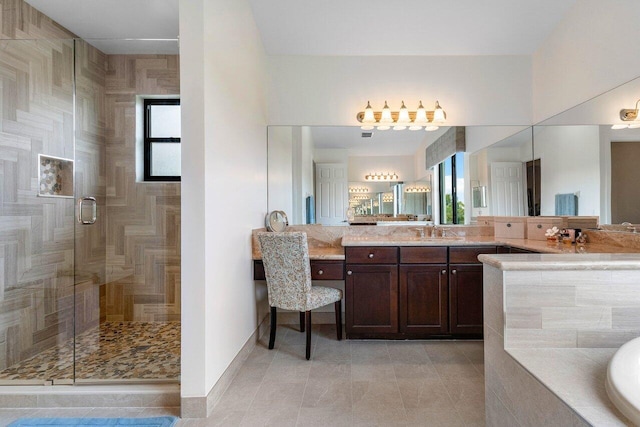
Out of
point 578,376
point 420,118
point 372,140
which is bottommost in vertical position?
point 578,376

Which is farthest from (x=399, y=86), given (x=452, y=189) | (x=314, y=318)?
(x=314, y=318)

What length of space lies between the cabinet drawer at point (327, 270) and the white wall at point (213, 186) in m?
0.57

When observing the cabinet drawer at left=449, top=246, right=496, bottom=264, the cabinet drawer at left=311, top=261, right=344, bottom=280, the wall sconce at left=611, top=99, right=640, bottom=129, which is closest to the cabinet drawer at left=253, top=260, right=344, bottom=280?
the cabinet drawer at left=311, top=261, right=344, bottom=280

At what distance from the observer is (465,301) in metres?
2.59

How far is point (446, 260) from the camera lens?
2600 millimetres

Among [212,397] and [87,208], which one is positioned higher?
[87,208]

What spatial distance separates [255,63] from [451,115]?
6.47 feet

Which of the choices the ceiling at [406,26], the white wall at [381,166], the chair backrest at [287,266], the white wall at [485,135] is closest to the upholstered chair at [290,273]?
the chair backrest at [287,266]

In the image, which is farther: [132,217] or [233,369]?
[132,217]

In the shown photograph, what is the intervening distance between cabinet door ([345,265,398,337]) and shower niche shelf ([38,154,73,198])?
96.1 inches

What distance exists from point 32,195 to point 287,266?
2.01 meters

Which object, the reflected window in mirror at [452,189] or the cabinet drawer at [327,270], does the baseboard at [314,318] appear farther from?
the reflected window in mirror at [452,189]

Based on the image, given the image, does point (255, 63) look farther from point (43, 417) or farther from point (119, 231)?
point (43, 417)

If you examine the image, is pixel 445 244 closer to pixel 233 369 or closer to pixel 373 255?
pixel 373 255
